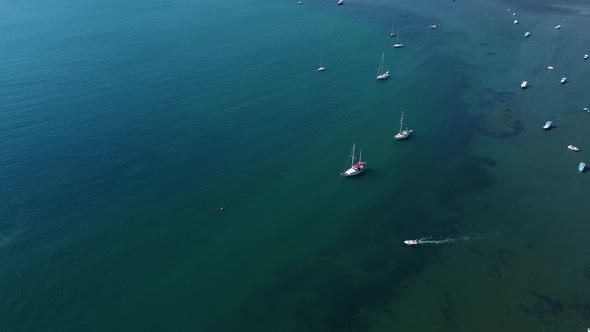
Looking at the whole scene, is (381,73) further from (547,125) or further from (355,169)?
(355,169)

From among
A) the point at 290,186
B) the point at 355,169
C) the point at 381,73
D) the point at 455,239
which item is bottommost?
the point at 455,239

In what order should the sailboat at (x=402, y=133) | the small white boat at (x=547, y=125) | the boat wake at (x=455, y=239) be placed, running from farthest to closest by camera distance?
the small white boat at (x=547, y=125), the sailboat at (x=402, y=133), the boat wake at (x=455, y=239)

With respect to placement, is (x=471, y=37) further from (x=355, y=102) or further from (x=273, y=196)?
(x=273, y=196)

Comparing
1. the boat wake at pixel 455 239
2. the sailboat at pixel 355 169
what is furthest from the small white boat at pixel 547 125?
the sailboat at pixel 355 169

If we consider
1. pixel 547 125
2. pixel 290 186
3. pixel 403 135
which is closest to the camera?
pixel 290 186

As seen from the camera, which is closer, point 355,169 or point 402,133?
point 355,169

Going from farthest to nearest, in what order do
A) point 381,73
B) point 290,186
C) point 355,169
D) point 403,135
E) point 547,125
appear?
1. point 381,73
2. point 547,125
3. point 403,135
4. point 355,169
5. point 290,186

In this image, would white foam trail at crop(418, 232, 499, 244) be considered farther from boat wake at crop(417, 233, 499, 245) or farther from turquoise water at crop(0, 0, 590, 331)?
turquoise water at crop(0, 0, 590, 331)

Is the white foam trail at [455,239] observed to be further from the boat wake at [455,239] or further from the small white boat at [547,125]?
the small white boat at [547,125]

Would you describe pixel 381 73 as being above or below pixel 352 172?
above

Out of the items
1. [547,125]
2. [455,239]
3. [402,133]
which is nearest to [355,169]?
[402,133]
